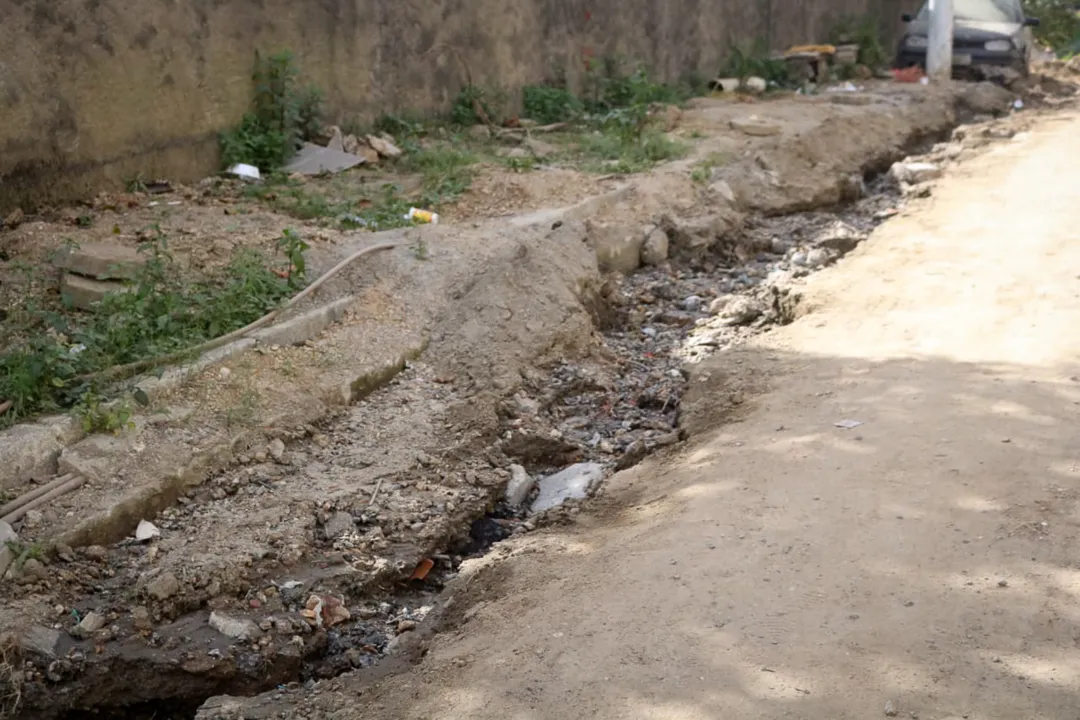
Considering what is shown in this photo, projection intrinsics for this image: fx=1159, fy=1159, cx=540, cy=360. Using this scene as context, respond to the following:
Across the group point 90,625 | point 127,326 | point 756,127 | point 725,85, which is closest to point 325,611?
point 90,625

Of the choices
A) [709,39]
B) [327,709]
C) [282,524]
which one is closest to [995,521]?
[327,709]

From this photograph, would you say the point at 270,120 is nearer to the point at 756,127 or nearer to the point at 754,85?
the point at 756,127

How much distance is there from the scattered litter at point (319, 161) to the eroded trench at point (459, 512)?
2.22 m

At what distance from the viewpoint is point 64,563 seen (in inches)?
164

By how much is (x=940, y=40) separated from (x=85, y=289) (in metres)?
11.6

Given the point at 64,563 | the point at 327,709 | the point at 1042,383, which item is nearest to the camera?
the point at 327,709

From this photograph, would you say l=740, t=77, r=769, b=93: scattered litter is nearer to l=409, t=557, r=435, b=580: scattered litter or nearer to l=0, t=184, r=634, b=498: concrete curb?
l=0, t=184, r=634, b=498: concrete curb

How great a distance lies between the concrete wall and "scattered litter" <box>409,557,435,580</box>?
149 inches

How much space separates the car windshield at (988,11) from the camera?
1543cm

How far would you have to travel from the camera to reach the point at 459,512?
475cm

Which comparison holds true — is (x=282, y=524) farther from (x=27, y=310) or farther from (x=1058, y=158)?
(x=1058, y=158)

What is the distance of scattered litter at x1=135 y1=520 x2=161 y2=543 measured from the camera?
4.37 meters

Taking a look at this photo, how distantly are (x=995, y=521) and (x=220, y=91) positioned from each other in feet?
19.4

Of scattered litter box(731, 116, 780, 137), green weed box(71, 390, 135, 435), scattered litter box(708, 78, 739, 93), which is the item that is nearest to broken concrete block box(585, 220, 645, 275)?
scattered litter box(731, 116, 780, 137)
